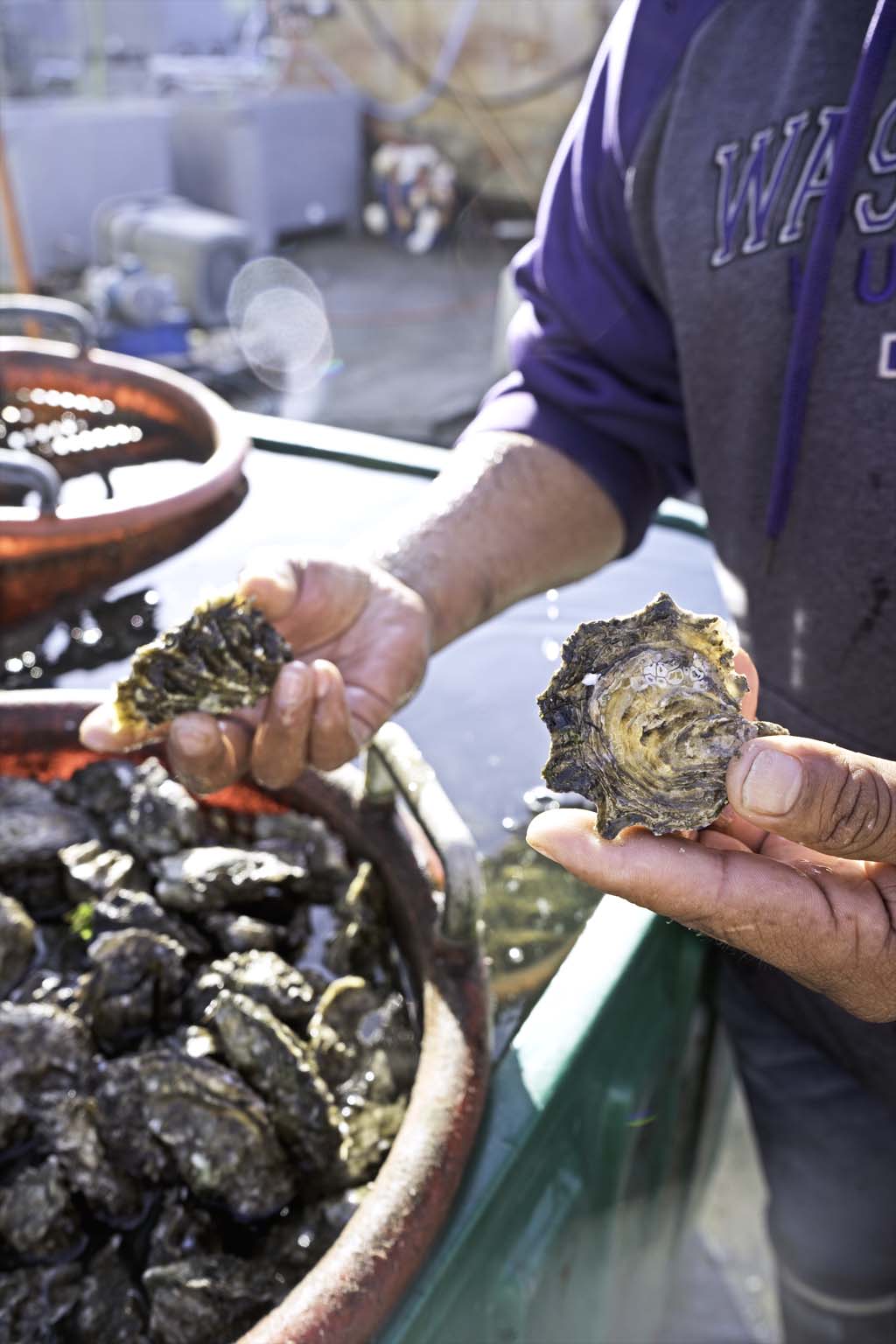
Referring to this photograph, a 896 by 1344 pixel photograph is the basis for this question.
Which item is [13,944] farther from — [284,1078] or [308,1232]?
[308,1232]

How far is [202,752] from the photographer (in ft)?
4.42

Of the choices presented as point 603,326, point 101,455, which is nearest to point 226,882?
point 603,326

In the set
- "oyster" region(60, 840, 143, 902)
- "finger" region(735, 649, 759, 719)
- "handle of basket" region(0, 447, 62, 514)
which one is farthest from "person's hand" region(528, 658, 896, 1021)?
"handle of basket" region(0, 447, 62, 514)

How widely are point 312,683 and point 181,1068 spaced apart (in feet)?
1.68

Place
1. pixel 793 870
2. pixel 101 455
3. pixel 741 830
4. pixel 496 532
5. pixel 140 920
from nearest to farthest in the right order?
1. pixel 793 870
2. pixel 741 830
3. pixel 140 920
4. pixel 496 532
5. pixel 101 455

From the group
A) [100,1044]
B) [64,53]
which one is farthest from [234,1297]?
[64,53]

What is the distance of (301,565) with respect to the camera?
1.52 meters

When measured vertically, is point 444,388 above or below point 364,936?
below

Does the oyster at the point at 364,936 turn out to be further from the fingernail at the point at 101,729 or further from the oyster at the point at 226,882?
the fingernail at the point at 101,729

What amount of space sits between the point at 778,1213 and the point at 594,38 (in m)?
11.8

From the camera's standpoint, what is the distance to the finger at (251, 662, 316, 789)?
1.36m

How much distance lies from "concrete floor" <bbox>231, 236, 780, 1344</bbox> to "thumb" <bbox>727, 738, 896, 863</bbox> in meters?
2.15

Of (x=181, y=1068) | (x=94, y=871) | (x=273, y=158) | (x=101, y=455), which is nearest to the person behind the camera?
(x=181, y=1068)

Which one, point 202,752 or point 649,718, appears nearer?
point 649,718
